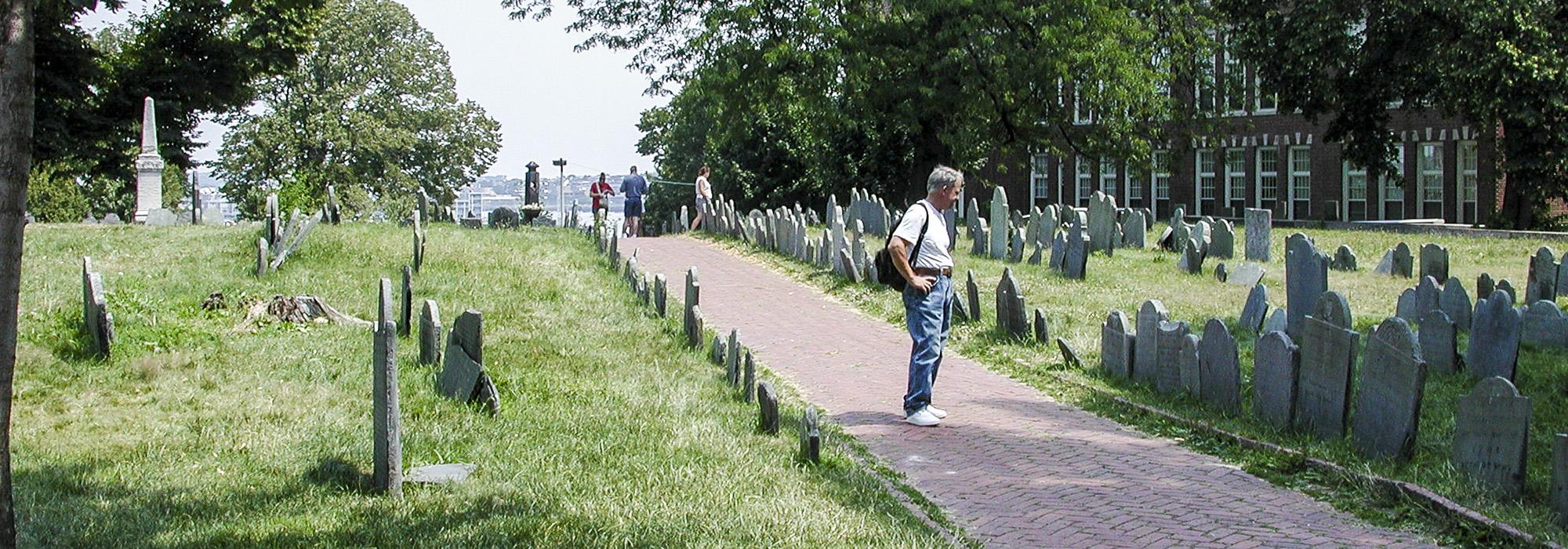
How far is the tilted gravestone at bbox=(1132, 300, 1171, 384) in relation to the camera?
11133 millimetres

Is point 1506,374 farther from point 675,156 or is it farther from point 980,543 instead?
point 675,156

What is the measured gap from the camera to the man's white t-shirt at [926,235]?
31.6ft

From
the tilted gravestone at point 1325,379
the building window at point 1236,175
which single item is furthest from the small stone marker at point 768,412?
the building window at point 1236,175

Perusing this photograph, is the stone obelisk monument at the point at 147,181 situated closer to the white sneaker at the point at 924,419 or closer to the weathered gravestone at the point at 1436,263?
the weathered gravestone at the point at 1436,263

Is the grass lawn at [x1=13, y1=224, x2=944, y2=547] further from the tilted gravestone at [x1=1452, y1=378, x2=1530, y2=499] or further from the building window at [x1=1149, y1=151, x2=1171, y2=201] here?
the building window at [x1=1149, y1=151, x2=1171, y2=201]

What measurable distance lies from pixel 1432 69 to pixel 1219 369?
2475 cm

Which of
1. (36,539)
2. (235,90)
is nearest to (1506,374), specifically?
(36,539)

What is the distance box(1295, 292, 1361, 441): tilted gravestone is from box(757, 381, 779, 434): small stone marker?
3.15 meters

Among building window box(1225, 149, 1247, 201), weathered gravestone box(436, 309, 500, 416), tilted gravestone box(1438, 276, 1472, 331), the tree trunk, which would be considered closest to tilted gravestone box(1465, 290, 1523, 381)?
tilted gravestone box(1438, 276, 1472, 331)

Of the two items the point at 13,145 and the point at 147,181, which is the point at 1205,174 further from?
the point at 13,145

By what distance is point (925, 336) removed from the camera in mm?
9711

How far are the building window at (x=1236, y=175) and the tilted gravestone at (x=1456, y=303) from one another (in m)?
34.0

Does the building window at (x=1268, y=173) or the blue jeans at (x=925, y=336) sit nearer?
the blue jeans at (x=925, y=336)

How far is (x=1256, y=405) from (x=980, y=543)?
12.0 ft
